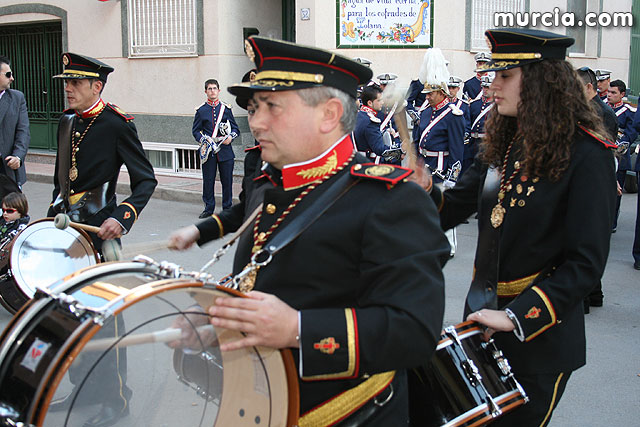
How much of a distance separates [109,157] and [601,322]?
3.97 metres

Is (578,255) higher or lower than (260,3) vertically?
lower

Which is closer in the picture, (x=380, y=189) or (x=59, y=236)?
(x=380, y=189)

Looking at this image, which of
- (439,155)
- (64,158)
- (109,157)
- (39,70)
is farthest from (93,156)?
(39,70)

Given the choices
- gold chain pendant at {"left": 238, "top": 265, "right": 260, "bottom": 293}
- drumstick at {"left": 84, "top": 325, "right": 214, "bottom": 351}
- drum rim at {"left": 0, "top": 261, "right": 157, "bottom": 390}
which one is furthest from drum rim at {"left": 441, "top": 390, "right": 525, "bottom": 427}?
drum rim at {"left": 0, "top": 261, "right": 157, "bottom": 390}

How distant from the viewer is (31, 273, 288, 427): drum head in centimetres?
169

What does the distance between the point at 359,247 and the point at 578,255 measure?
0.92m

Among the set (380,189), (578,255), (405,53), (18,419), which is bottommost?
(18,419)

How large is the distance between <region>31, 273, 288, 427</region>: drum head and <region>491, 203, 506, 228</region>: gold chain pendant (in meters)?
1.12

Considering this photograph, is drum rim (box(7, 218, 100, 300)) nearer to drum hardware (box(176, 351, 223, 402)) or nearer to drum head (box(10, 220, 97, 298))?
drum head (box(10, 220, 97, 298))

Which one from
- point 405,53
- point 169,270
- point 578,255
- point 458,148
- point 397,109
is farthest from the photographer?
point 405,53

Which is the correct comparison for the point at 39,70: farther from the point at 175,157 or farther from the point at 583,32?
the point at 583,32

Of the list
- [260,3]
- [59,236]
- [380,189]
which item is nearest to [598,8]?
[260,3]

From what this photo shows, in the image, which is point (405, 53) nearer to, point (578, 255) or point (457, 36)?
point (457, 36)

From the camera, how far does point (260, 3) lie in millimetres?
14062
